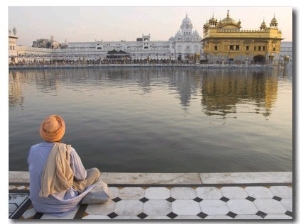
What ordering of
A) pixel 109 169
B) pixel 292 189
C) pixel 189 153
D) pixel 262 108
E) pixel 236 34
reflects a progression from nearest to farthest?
pixel 292 189 → pixel 109 169 → pixel 189 153 → pixel 262 108 → pixel 236 34

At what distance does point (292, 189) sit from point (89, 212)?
1.80m

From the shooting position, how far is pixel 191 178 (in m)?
3.30

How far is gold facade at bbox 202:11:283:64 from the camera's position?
3925 cm

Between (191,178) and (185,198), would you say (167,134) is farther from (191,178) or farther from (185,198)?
(185,198)

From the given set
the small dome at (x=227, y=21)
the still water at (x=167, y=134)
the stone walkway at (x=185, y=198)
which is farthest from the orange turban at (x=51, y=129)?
the small dome at (x=227, y=21)

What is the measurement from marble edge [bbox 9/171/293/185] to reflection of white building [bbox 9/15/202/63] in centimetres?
5136

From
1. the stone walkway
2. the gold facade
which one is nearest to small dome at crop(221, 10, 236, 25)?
the gold facade

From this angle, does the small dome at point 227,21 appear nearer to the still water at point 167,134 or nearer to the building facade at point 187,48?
the building facade at point 187,48

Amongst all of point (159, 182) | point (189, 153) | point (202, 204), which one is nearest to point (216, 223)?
point (202, 204)

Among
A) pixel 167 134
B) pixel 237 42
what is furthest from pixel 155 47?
pixel 167 134

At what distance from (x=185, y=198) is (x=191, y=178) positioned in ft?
1.47

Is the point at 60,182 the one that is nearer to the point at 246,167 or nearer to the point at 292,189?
the point at 292,189

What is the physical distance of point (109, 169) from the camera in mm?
4160

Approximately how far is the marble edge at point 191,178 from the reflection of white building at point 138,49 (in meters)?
51.4
